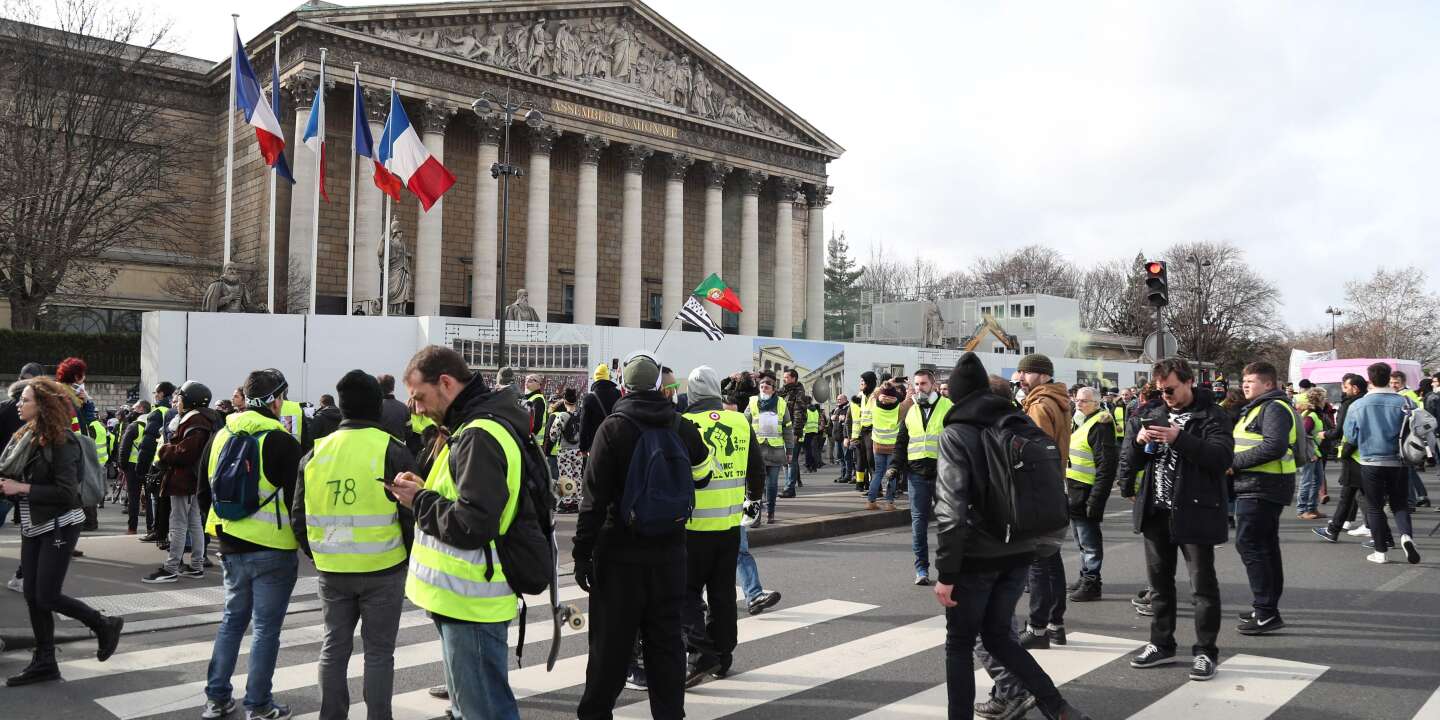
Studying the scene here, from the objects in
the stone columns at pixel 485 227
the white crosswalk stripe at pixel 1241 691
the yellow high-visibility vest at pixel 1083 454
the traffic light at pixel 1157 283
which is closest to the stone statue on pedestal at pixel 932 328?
the stone columns at pixel 485 227

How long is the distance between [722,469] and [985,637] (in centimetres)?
197

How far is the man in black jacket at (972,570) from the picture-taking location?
15.0 ft

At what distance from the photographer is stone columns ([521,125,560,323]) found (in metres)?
38.1

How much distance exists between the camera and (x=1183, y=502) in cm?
592

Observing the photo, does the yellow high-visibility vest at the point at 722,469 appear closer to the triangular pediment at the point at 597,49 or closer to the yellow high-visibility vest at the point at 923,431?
the yellow high-visibility vest at the point at 923,431

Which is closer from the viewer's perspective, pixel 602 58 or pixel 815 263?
pixel 602 58

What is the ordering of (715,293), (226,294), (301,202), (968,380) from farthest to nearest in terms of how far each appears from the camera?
(301,202) < (715,293) < (226,294) < (968,380)

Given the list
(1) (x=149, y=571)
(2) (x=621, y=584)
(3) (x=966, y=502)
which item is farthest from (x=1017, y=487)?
(1) (x=149, y=571)

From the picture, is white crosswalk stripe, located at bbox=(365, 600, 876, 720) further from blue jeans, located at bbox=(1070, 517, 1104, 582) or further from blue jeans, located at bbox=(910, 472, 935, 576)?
blue jeans, located at bbox=(1070, 517, 1104, 582)

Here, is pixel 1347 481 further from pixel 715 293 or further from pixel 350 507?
pixel 715 293

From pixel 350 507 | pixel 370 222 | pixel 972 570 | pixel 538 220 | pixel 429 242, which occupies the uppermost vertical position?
pixel 538 220

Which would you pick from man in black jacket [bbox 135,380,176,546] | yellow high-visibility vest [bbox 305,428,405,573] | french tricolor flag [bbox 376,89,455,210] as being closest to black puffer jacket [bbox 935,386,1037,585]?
yellow high-visibility vest [bbox 305,428,405,573]

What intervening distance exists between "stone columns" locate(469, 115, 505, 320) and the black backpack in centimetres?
3327

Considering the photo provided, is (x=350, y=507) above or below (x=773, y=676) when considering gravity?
above
